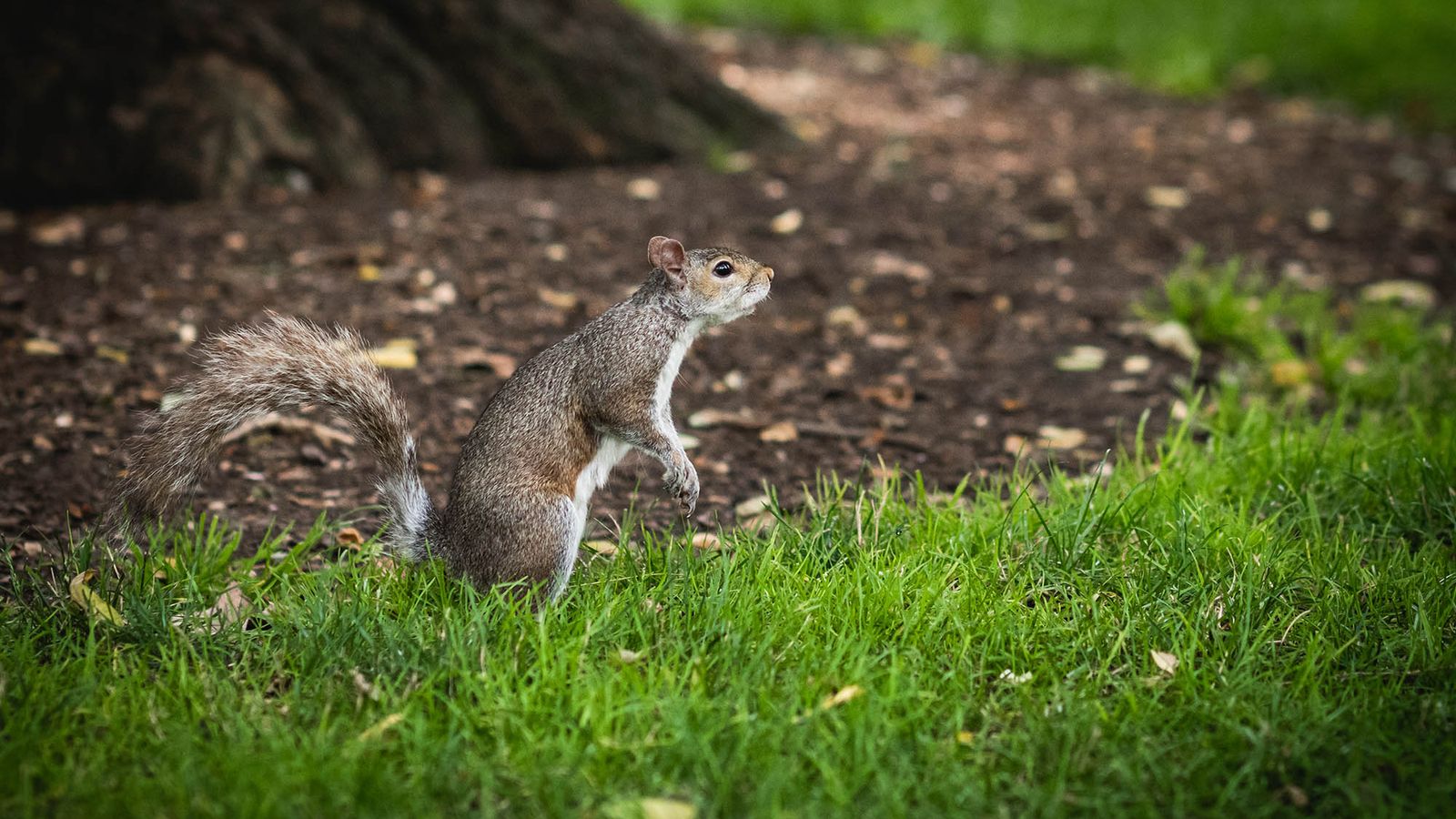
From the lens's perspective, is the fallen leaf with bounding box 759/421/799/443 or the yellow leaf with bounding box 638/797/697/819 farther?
the fallen leaf with bounding box 759/421/799/443

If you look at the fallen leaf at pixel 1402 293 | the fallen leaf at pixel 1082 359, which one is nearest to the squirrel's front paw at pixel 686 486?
the fallen leaf at pixel 1082 359

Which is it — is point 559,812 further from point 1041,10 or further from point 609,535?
point 1041,10

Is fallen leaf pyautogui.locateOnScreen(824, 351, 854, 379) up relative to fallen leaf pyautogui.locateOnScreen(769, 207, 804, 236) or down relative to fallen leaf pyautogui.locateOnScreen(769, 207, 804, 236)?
down

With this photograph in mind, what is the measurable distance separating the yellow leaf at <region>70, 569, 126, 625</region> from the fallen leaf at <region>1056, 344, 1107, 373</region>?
8.86 feet

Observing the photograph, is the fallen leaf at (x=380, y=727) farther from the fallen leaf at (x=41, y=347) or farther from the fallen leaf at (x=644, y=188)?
the fallen leaf at (x=644, y=188)

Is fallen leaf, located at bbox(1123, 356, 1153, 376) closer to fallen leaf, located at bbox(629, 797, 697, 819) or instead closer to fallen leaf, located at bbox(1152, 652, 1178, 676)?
fallen leaf, located at bbox(1152, 652, 1178, 676)

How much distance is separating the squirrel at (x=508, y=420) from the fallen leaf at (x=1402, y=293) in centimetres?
301

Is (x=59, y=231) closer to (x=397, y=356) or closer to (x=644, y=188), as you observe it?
(x=397, y=356)

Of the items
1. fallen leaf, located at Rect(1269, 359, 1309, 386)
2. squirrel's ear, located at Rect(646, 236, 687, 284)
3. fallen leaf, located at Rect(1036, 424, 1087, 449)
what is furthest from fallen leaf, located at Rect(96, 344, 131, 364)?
fallen leaf, located at Rect(1269, 359, 1309, 386)

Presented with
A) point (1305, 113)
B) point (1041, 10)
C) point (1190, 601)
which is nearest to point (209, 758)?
point (1190, 601)

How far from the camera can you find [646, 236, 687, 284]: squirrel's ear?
2535 millimetres

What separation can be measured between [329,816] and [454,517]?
0.69 meters

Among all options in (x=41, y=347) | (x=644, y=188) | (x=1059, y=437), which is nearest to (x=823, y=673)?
(x=1059, y=437)

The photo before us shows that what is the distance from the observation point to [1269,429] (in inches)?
136
